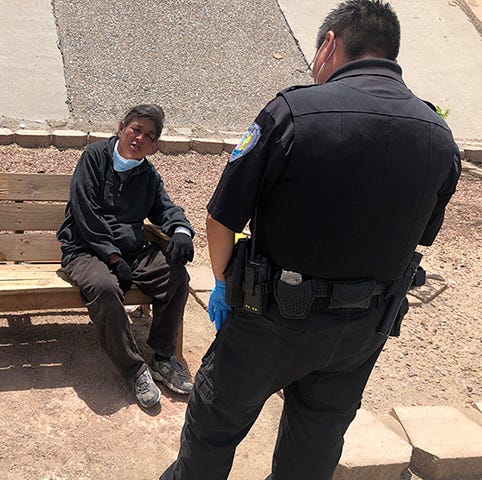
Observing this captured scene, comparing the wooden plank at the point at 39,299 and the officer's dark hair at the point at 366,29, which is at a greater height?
the officer's dark hair at the point at 366,29

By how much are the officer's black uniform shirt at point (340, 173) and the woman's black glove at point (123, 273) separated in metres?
1.37

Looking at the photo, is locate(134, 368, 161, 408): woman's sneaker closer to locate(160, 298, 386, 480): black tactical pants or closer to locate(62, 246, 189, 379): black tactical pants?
locate(62, 246, 189, 379): black tactical pants

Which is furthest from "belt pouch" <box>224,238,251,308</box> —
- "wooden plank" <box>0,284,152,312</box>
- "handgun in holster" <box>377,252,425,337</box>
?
"wooden plank" <box>0,284,152,312</box>

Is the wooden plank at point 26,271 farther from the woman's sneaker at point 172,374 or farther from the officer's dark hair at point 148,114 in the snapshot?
the officer's dark hair at point 148,114

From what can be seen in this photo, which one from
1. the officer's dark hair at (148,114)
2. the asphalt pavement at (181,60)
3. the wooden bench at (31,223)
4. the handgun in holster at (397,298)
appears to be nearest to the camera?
the handgun in holster at (397,298)

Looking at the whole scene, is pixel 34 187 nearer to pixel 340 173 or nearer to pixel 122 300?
pixel 122 300

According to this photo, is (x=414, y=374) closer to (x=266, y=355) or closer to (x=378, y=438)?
(x=378, y=438)

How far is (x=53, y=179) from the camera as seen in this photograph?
12.4 ft

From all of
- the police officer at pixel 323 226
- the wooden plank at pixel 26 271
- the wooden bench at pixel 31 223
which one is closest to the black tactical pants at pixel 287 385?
the police officer at pixel 323 226

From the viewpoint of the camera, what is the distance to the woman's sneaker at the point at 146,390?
3.20 metres

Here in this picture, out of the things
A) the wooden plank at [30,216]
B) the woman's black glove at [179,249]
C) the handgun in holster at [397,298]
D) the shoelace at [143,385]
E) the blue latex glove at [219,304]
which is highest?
the handgun in holster at [397,298]

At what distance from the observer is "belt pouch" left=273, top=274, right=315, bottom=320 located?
1960 mm

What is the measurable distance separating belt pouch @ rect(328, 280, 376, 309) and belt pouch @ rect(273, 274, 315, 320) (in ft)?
0.23

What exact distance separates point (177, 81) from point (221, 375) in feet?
20.6
